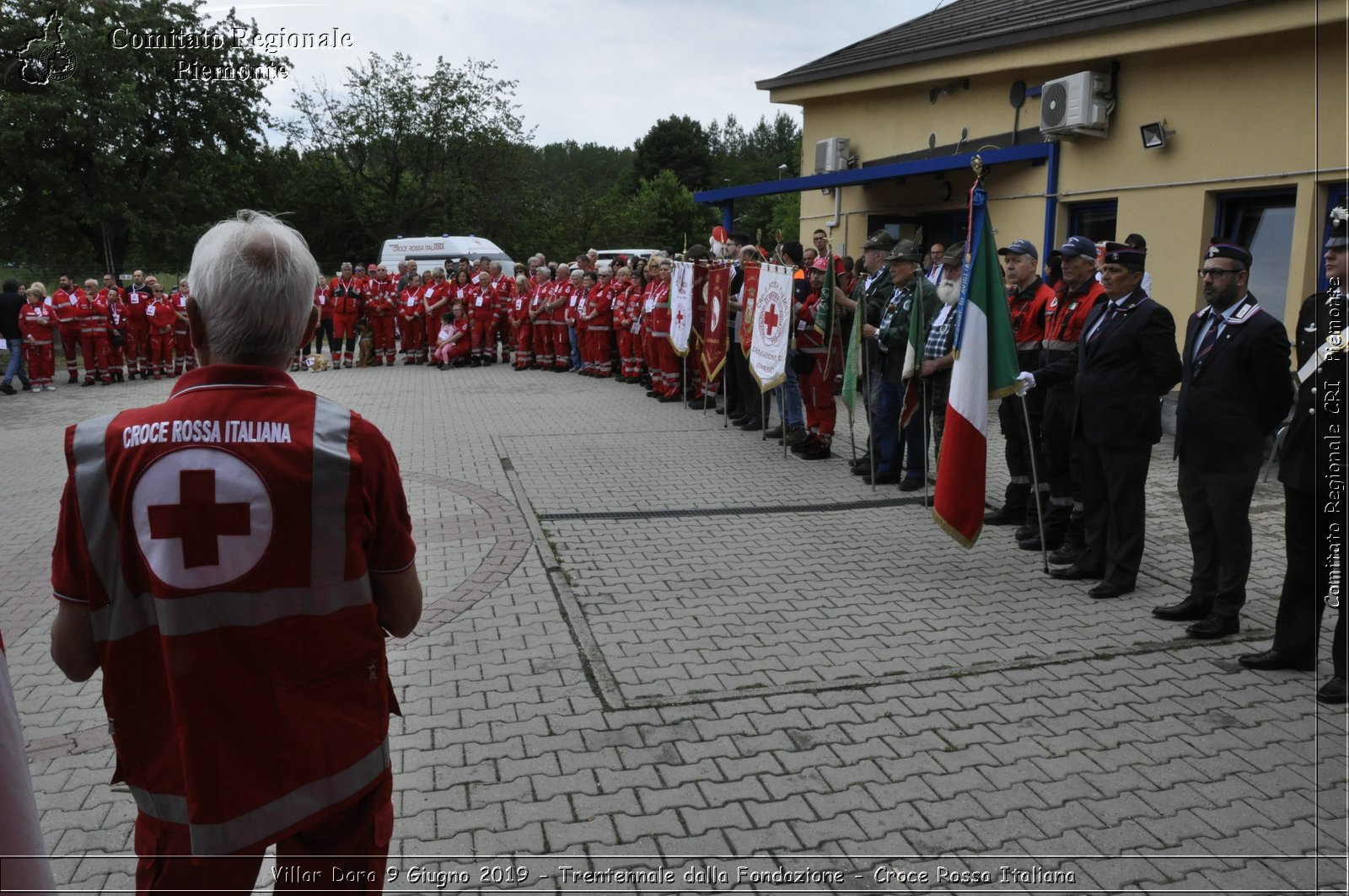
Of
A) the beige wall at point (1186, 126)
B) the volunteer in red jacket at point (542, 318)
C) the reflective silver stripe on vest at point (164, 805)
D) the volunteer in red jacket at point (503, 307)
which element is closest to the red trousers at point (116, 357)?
the volunteer in red jacket at point (503, 307)

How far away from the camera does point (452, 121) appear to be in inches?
1571

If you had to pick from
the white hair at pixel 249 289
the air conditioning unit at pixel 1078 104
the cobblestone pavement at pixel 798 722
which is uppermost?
the air conditioning unit at pixel 1078 104

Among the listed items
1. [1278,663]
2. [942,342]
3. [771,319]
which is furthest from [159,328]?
[1278,663]

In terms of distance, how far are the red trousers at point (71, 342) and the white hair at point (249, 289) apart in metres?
19.0

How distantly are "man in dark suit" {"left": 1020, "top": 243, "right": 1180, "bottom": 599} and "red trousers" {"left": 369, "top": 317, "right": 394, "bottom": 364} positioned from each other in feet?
56.3

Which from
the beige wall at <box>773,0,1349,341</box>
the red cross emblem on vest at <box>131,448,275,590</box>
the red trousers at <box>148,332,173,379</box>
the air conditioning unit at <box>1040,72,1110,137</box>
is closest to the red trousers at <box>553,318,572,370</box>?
the beige wall at <box>773,0,1349,341</box>

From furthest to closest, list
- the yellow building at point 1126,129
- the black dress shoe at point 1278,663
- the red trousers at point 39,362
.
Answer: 1. the red trousers at point 39,362
2. the yellow building at point 1126,129
3. the black dress shoe at point 1278,663

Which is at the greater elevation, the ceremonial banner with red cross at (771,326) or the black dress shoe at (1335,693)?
the ceremonial banner with red cross at (771,326)

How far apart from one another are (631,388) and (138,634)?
14.4 m

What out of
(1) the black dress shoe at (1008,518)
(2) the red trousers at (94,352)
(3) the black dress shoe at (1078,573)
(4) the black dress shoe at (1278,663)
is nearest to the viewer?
(4) the black dress shoe at (1278,663)

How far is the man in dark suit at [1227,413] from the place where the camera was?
5.35 m

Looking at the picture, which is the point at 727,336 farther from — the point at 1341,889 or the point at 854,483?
the point at 1341,889

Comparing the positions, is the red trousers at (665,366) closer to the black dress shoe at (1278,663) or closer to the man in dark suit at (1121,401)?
the man in dark suit at (1121,401)

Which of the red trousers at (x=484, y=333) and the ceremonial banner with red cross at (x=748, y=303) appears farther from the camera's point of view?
the red trousers at (x=484, y=333)
